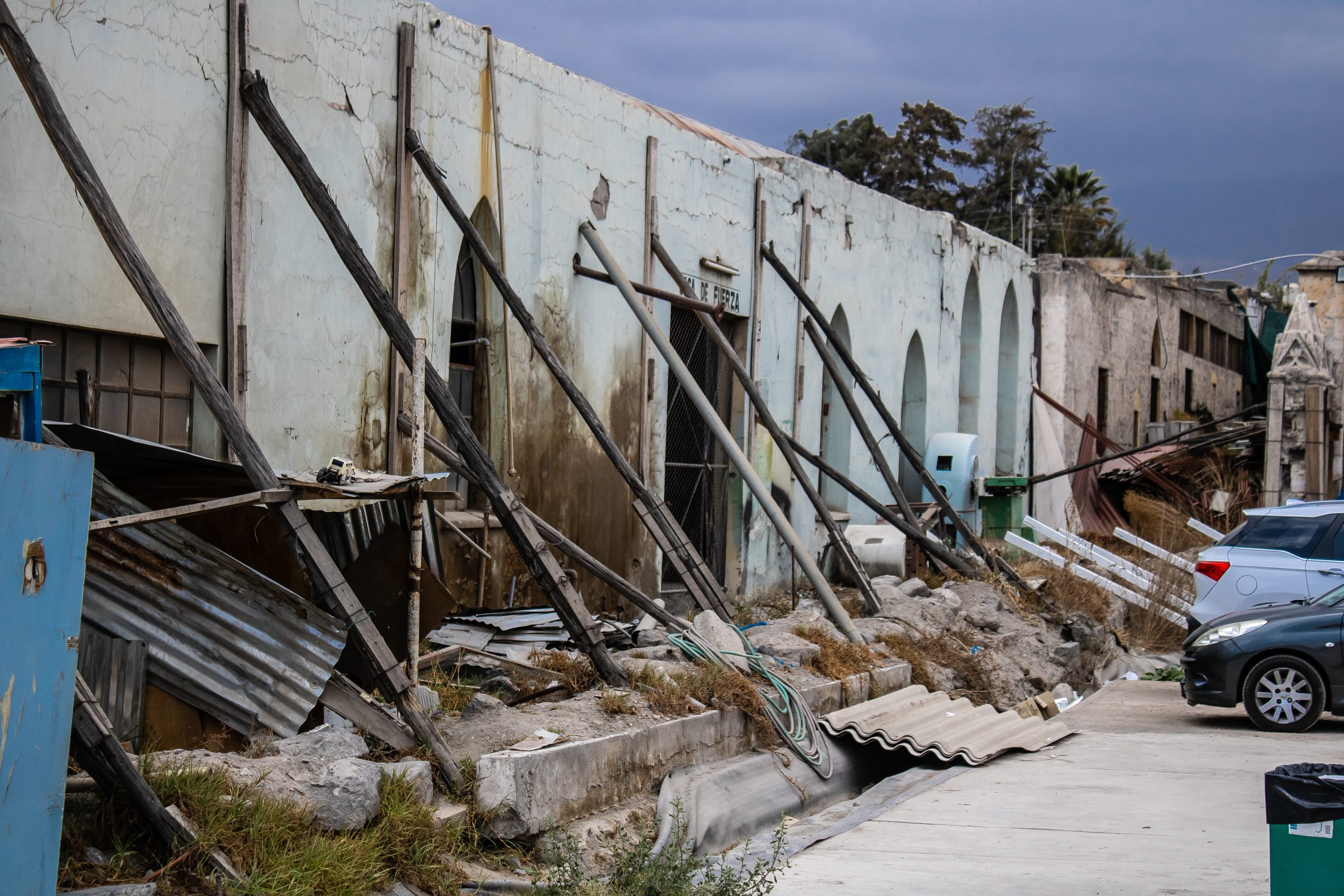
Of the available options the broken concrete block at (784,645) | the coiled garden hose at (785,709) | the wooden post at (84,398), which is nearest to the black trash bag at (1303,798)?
the coiled garden hose at (785,709)

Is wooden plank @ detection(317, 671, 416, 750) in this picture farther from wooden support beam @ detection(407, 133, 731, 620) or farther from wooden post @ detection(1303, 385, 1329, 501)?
wooden post @ detection(1303, 385, 1329, 501)

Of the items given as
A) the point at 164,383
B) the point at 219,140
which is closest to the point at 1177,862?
the point at 164,383

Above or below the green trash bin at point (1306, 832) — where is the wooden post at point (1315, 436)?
above

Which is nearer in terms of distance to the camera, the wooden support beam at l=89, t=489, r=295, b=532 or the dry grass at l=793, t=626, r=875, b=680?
the wooden support beam at l=89, t=489, r=295, b=532

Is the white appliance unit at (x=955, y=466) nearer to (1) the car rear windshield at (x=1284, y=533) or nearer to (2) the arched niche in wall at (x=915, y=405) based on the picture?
(2) the arched niche in wall at (x=915, y=405)

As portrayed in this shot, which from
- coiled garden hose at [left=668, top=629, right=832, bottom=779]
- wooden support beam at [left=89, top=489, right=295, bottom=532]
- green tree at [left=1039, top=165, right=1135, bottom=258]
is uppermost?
green tree at [left=1039, top=165, right=1135, bottom=258]

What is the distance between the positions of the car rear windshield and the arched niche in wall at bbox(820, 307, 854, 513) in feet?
17.4

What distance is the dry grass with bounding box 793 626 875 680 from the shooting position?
1020cm

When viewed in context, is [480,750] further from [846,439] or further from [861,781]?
[846,439]

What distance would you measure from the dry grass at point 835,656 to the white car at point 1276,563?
12.9 feet

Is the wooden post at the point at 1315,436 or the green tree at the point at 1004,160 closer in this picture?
the wooden post at the point at 1315,436

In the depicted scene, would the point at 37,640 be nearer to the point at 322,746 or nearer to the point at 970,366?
the point at 322,746

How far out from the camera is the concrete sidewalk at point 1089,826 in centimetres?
611

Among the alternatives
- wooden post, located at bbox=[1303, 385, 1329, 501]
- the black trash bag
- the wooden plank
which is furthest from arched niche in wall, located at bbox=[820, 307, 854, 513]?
the black trash bag
